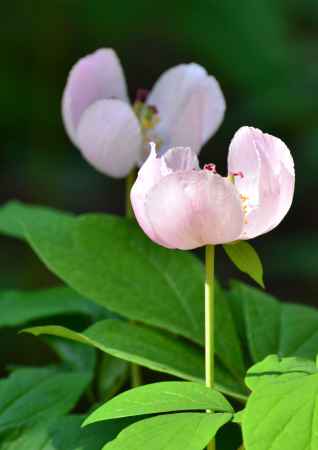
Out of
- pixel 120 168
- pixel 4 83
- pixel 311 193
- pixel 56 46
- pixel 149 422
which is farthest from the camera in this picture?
pixel 311 193

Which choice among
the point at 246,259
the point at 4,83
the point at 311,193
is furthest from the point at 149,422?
the point at 311,193

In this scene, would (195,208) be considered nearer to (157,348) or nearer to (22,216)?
(157,348)

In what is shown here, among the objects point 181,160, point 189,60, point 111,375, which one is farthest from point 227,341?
point 189,60

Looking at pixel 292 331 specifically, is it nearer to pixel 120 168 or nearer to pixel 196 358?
pixel 196 358

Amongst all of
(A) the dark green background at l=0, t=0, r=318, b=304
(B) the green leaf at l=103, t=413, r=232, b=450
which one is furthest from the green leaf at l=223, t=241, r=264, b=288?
(A) the dark green background at l=0, t=0, r=318, b=304

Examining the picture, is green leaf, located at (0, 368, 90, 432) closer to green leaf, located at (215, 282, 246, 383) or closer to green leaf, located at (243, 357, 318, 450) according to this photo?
green leaf, located at (215, 282, 246, 383)
